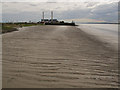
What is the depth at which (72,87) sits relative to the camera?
141 inches

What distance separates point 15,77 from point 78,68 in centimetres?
198

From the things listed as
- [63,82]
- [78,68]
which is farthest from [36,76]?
[78,68]

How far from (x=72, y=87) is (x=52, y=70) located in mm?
1286

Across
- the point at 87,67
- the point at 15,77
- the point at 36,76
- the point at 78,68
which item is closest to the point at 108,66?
the point at 87,67

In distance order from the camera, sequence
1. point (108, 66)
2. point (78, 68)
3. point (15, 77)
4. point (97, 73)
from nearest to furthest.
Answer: point (15, 77), point (97, 73), point (78, 68), point (108, 66)

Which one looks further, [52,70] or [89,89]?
[52,70]

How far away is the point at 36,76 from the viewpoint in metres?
4.22

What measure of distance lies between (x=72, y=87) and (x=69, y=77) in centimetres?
63

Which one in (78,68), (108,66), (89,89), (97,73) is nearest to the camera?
(89,89)

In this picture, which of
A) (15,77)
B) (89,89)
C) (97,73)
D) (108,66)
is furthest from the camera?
(108,66)

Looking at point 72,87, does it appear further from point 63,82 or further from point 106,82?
point 106,82

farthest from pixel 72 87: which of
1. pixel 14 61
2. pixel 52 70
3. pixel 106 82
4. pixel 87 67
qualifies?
pixel 14 61

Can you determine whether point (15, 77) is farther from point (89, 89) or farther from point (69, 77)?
point (89, 89)

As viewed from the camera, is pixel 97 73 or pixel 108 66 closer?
pixel 97 73
